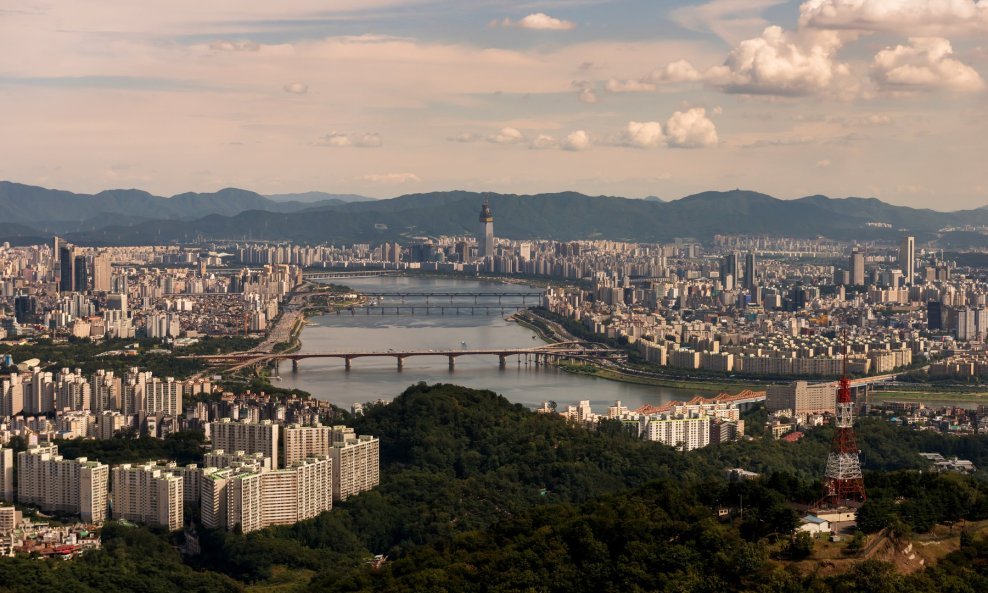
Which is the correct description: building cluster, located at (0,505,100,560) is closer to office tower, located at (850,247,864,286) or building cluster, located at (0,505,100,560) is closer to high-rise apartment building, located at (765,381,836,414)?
high-rise apartment building, located at (765,381,836,414)

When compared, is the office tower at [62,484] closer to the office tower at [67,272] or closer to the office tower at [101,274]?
the office tower at [67,272]

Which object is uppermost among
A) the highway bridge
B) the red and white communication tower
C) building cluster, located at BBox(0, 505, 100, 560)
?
the red and white communication tower

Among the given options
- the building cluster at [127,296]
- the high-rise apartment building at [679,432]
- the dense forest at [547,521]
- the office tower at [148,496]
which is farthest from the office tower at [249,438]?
the building cluster at [127,296]

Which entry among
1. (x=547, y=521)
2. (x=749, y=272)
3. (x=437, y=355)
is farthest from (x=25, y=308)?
(x=547, y=521)

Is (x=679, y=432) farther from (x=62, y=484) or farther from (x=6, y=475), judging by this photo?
(x=6, y=475)

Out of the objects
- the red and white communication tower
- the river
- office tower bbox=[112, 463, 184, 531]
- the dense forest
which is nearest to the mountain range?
the river

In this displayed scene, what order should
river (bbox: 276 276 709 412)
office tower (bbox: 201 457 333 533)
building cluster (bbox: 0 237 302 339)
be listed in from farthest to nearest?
building cluster (bbox: 0 237 302 339) < river (bbox: 276 276 709 412) < office tower (bbox: 201 457 333 533)

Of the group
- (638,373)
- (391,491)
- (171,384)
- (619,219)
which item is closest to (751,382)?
(638,373)
